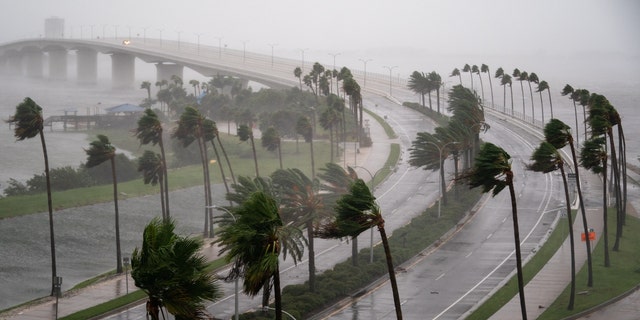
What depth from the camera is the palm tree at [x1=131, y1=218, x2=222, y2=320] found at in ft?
99.3

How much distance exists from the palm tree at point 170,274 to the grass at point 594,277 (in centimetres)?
3144

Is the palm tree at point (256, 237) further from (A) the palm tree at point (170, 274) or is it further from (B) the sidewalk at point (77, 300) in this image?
(B) the sidewalk at point (77, 300)

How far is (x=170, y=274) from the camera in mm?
30406

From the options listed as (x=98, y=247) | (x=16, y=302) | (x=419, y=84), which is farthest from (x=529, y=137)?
(x=16, y=302)

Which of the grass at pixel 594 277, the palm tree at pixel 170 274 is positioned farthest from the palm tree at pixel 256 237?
the grass at pixel 594 277

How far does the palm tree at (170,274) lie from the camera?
3027 cm

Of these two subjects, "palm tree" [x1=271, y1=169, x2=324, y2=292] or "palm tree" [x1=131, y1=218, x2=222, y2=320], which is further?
"palm tree" [x1=271, y1=169, x2=324, y2=292]

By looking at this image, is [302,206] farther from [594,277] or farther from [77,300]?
[594,277]

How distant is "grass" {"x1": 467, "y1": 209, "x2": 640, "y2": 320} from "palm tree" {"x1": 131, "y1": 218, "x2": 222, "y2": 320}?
1238 inches

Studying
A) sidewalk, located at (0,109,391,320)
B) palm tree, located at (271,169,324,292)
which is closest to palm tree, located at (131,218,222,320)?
palm tree, located at (271,169,324,292)

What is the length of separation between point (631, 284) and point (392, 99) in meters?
127

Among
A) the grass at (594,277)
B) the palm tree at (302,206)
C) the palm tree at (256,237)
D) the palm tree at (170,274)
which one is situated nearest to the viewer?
the palm tree at (170,274)

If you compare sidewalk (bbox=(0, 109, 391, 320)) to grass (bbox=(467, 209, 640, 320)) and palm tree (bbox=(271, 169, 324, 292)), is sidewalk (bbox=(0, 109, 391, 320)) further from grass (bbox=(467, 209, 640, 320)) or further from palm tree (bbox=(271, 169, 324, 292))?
grass (bbox=(467, 209, 640, 320))

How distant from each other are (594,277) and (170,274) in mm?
46222
